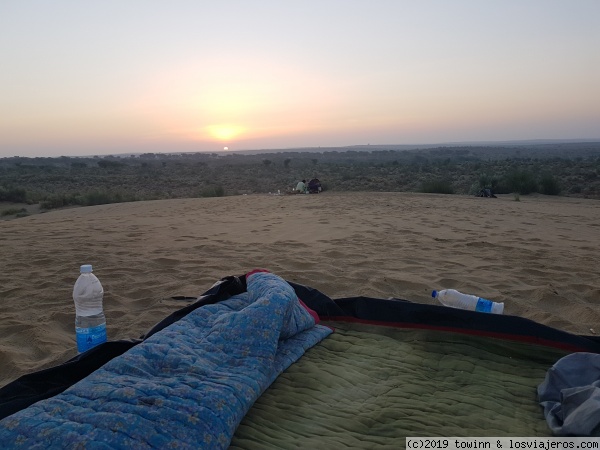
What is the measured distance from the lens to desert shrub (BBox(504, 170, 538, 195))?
17422 mm

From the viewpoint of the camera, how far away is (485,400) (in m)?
2.64

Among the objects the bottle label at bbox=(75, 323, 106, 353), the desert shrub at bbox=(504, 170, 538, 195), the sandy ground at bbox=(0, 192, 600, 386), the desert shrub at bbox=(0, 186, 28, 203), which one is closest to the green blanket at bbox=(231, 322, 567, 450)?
the sandy ground at bbox=(0, 192, 600, 386)

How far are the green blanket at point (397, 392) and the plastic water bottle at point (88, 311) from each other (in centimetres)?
149

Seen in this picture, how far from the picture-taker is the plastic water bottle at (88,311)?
11.1ft

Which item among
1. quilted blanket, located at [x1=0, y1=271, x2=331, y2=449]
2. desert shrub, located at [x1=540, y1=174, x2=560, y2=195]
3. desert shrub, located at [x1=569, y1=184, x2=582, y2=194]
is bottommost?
desert shrub, located at [x1=569, y1=184, x2=582, y2=194]

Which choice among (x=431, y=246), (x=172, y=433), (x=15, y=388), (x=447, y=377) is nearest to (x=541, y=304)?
(x=447, y=377)

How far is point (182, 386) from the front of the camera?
2344mm

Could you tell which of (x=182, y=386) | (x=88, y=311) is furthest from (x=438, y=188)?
(x=182, y=386)

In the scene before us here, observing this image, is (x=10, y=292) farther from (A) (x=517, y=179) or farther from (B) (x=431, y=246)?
(A) (x=517, y=179)

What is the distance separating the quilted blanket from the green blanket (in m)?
0.14

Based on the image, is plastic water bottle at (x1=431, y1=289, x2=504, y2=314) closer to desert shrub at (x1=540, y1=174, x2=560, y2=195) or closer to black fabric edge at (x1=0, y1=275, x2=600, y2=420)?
black fabric edge at (x1=0, y1=275, x2=600, y2=420)

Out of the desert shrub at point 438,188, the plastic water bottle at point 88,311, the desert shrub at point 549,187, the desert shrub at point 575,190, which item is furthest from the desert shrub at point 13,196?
the desert shrub at point 575,190

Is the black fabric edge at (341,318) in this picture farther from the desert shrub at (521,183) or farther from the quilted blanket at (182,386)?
the desert shrub at (521,183)

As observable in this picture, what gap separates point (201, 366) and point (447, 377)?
4.98 ft
